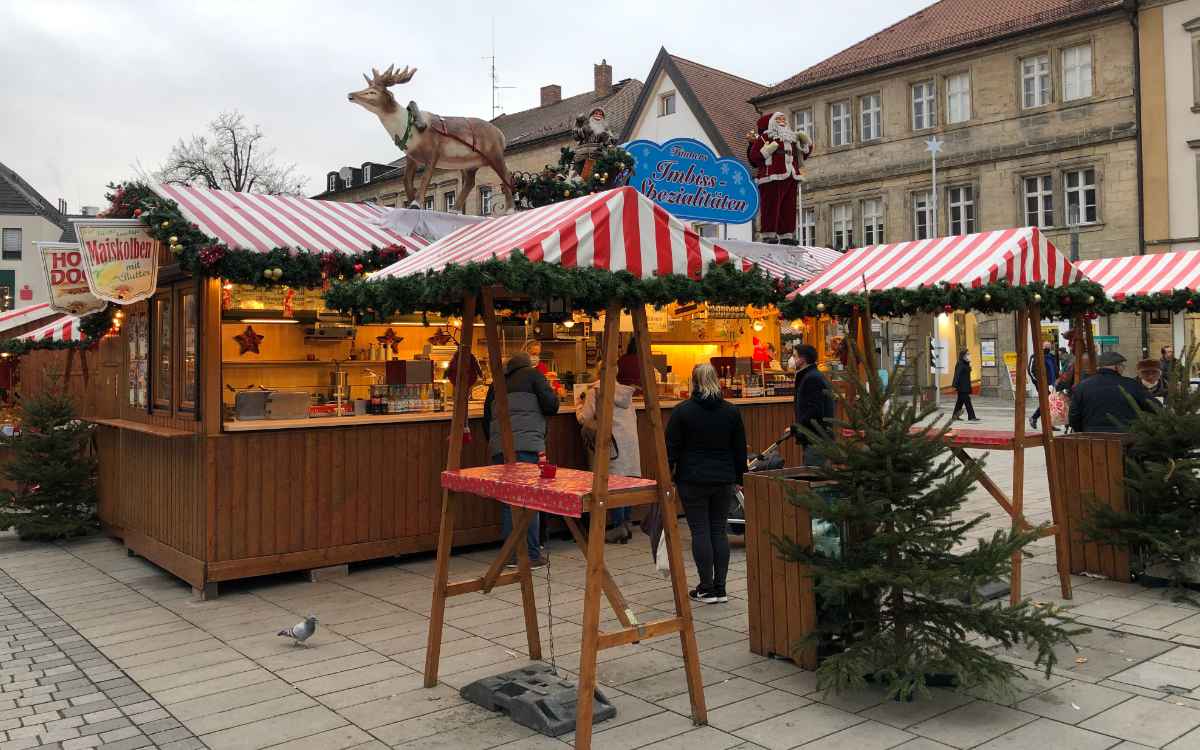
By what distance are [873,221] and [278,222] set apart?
27410mm

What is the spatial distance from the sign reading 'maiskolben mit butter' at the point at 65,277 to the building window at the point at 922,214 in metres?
27.1

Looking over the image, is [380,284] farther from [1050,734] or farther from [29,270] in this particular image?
[29,270]

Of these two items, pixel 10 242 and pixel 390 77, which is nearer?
pixel 390 77

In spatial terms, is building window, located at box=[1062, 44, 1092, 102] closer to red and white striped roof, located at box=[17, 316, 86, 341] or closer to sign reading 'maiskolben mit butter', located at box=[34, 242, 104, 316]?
red and white striped roof, located at box=[17, 316, 86, 341]

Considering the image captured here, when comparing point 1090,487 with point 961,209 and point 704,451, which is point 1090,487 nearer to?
point 704,451

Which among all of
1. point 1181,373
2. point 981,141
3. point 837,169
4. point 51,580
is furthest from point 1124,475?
point 837,169

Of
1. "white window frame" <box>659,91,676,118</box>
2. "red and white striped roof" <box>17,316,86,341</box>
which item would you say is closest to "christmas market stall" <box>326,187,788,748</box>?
"red and white striped roof" <box>17,316,86,341</box>

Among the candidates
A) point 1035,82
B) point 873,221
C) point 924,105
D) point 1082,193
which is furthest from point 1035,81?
point 873,221

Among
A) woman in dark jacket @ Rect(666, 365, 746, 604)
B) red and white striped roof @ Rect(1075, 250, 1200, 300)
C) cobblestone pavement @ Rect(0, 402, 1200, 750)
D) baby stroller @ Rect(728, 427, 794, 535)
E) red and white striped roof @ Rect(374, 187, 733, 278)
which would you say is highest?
red and white striped roof @ Rect(1075, 250, 1200, 300)

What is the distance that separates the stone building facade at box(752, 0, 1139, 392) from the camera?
27281 mm

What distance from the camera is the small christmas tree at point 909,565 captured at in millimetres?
4625

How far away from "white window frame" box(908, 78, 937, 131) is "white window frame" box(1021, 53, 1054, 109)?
2.74 metres

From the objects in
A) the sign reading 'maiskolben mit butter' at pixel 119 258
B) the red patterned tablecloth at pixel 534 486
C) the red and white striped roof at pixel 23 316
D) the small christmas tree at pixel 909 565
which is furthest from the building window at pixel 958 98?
the red patterned tablecloth at pixel 534 486

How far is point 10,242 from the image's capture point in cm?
5662
